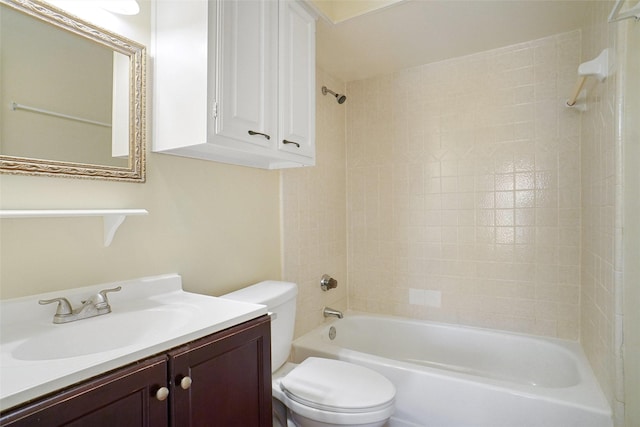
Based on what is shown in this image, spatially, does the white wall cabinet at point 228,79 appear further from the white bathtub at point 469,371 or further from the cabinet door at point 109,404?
the white bathtub at point 469,371

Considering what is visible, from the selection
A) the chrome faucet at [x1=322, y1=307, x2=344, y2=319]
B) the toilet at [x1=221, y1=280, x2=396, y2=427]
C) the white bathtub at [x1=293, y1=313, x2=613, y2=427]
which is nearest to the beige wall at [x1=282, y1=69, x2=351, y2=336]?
A: the chrome faucet at [x1=322, y1=307, x2=344, y2=319]

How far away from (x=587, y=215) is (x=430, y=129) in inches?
41.2

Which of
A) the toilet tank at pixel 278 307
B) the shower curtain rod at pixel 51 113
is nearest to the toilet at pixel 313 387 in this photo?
the toilet tank at pixel 278 307

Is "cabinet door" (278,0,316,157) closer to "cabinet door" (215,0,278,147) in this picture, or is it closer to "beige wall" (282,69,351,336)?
"cabinet door" (215,0,278,147)

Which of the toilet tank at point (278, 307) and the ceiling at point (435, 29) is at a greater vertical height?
the ceiling at point (435, 29)

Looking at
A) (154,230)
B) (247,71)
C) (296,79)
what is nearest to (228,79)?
(247,71)

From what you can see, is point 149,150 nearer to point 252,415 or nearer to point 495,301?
point 252,415

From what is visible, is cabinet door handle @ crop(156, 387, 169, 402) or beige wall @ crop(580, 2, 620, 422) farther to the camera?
beige wall @ crop(580, 2, 620, 422)

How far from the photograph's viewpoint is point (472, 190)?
222 centimetres

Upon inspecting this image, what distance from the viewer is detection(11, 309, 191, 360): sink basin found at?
0.86 m

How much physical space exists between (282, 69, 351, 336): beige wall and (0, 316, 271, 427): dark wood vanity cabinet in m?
0.96

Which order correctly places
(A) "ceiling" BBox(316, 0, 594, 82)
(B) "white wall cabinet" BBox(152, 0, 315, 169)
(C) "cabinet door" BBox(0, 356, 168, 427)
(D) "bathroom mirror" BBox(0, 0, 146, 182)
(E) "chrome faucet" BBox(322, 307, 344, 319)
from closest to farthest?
(C) "cabinet door" BBox(0, 356, 168, 427) < (D) "bathroom mirror" BBox(0, 0, 146, 182) < (B) "white wall cabinet" BBox(152, 0, 315, 169) < (A) "ceiling" BBox(316, 0, 594, 82) < (E) "chrome faucet" BBox(322, 307, 344, 319)

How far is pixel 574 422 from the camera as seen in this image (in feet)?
4.42

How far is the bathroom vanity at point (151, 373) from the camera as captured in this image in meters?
0.62
